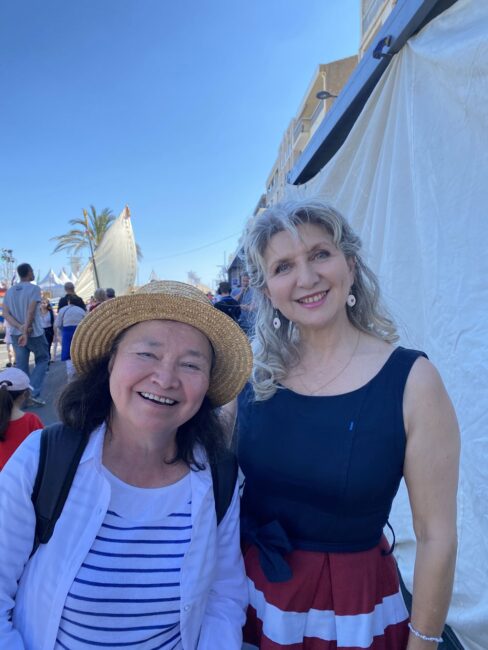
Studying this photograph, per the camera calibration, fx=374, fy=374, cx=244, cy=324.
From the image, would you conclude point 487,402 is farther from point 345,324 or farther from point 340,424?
point 340,424

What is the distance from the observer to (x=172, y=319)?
1244 millimetres

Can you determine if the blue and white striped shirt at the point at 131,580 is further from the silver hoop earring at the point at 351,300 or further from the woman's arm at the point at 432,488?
the silver hoop earring at the point at 351,300

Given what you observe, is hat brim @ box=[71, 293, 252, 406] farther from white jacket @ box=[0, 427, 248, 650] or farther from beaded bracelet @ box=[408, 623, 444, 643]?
beaded bracelet @ box=[408, 623, 444, 643]

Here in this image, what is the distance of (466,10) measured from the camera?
166 cm

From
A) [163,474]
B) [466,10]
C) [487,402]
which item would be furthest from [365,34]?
[163,474]

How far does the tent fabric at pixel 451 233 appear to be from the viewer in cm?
172

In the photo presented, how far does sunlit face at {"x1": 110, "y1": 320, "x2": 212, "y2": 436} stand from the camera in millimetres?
1140

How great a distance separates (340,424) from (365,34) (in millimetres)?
15489

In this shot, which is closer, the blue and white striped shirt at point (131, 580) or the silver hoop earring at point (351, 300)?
the blue and white striped shirt at point (131, 580)

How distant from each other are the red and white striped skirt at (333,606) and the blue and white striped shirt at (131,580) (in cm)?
31

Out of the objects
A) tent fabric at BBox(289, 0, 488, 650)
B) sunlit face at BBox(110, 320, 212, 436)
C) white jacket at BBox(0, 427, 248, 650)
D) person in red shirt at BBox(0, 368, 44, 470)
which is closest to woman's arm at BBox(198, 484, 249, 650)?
white jacket at BBox(0, 427, 248, 650)

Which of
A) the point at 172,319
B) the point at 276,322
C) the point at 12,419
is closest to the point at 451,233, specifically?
the point at 276,322

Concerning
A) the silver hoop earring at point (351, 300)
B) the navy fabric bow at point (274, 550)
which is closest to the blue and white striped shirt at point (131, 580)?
the navy fabric bow at point (274, 550)

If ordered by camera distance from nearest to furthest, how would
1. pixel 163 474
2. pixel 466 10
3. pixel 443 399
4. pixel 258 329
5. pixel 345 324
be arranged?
pixel 443 399 < pixel 163 474 < pixel 345 324 < pixel 258 329 < pixel 466 10
